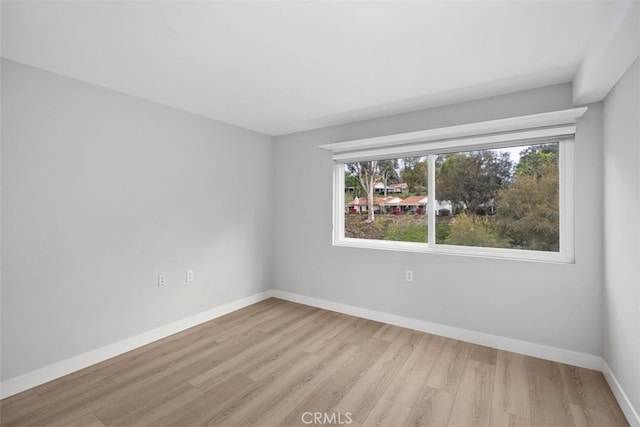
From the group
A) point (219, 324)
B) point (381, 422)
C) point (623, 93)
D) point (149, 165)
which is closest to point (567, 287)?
point (623, 93)

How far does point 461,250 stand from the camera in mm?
2990

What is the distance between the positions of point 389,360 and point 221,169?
2.80 meters

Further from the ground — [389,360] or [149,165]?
[149,165]

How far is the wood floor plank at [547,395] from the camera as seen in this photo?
1830mm

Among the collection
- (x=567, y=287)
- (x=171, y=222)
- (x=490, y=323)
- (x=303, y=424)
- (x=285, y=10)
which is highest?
(x=285, y=10)

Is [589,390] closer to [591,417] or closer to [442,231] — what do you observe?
[591,417]

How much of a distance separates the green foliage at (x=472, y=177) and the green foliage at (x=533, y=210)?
118 millimetres

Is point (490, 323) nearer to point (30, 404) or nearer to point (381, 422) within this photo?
point (381, 422)

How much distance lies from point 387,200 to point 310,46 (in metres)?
2.06

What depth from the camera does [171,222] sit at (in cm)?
308

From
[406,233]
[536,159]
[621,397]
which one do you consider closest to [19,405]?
[406,233]

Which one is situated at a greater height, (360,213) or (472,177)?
(472,177)

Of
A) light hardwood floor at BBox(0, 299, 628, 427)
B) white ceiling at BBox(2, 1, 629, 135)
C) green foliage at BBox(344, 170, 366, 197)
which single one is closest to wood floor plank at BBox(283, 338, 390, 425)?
light hardwood floor at BBox(0, 299, 628, 427)

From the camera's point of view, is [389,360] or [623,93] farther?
[389,360]
